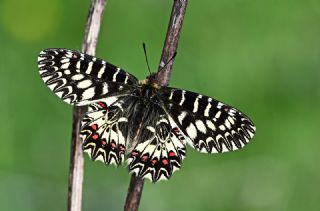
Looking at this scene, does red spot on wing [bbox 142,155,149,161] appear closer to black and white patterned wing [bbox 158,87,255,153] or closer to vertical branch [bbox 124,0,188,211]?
black and white patterned wing [bbox 158,87,255,153]

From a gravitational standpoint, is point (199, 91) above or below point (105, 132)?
above

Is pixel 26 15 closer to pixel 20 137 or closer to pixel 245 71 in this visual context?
pixel 20 137

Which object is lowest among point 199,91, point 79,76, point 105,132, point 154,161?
point 154,161

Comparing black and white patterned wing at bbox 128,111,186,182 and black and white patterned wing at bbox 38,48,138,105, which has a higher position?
black and white patterned wing at bbox 38,48,138,105

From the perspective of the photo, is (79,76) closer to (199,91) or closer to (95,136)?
(95,136)

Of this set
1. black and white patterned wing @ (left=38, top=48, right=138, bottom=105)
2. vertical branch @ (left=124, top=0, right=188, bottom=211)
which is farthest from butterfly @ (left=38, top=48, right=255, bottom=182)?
vertical branch @ (left=124, top=0, right=188, bottom=211)


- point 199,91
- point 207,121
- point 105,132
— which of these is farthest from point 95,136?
point 199,91

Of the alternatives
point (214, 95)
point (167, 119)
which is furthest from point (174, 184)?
point (167, 119)
